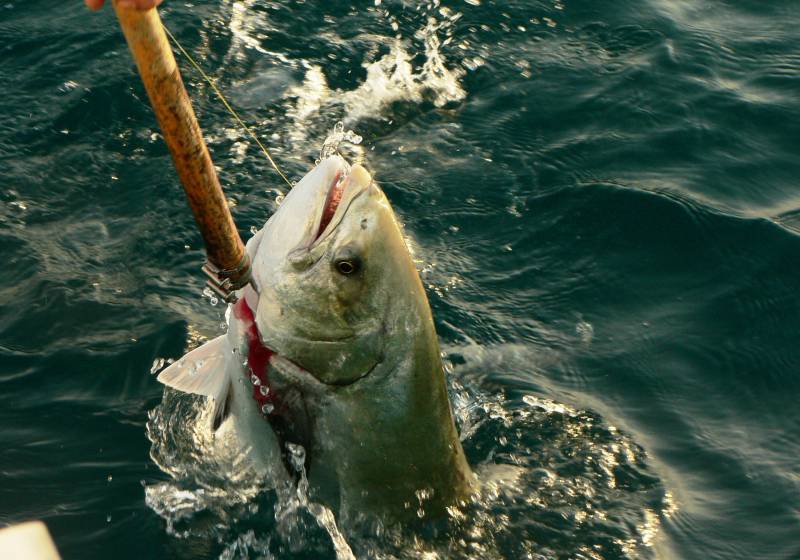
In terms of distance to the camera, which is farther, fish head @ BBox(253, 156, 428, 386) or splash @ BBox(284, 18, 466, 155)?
splash @ BBox(284, 18, 466, 155)

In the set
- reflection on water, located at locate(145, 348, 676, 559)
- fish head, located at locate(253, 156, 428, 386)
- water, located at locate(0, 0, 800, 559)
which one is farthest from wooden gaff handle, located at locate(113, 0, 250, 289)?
water, located at locate(0, 0, 800, 559)

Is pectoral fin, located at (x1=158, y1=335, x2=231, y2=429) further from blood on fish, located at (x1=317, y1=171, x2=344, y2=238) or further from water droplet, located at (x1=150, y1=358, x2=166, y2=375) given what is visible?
water droplet, located at (x1=150, y1=358, x2=166, y2=375)

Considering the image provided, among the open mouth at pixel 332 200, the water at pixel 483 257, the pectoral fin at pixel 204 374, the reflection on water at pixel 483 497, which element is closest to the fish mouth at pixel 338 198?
the open mouth at pixel 332 200

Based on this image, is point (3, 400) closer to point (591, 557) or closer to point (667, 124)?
point (591, 557)

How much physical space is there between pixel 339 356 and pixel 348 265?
0.32 meters

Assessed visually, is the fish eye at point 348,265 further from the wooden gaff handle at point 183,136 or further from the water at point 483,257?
the water at point 483,257

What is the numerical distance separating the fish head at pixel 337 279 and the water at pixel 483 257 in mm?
771

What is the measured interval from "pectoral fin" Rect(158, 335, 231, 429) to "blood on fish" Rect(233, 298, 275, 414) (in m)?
0.15

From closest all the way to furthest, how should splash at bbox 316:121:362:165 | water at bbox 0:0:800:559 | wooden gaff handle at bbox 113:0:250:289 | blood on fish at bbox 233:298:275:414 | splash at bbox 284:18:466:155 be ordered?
wooden gaff handle at bbox 113:0:250:289 < blood on fish at bbox 233:298:275:414 < water at bbox 0:0:800:559 < splash at bbox 316:121:362:165 < splash at bbox 284:18:466:155

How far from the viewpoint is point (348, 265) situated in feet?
10.7

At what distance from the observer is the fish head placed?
3.29m

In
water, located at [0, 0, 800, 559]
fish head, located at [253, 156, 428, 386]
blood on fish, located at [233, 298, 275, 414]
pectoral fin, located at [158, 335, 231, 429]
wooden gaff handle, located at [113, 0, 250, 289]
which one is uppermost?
wooden gaff handle, located at [113, 0, 250, 289]

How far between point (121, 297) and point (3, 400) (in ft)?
2.88

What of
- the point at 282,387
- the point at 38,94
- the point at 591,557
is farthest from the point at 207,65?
the point at 591,557
